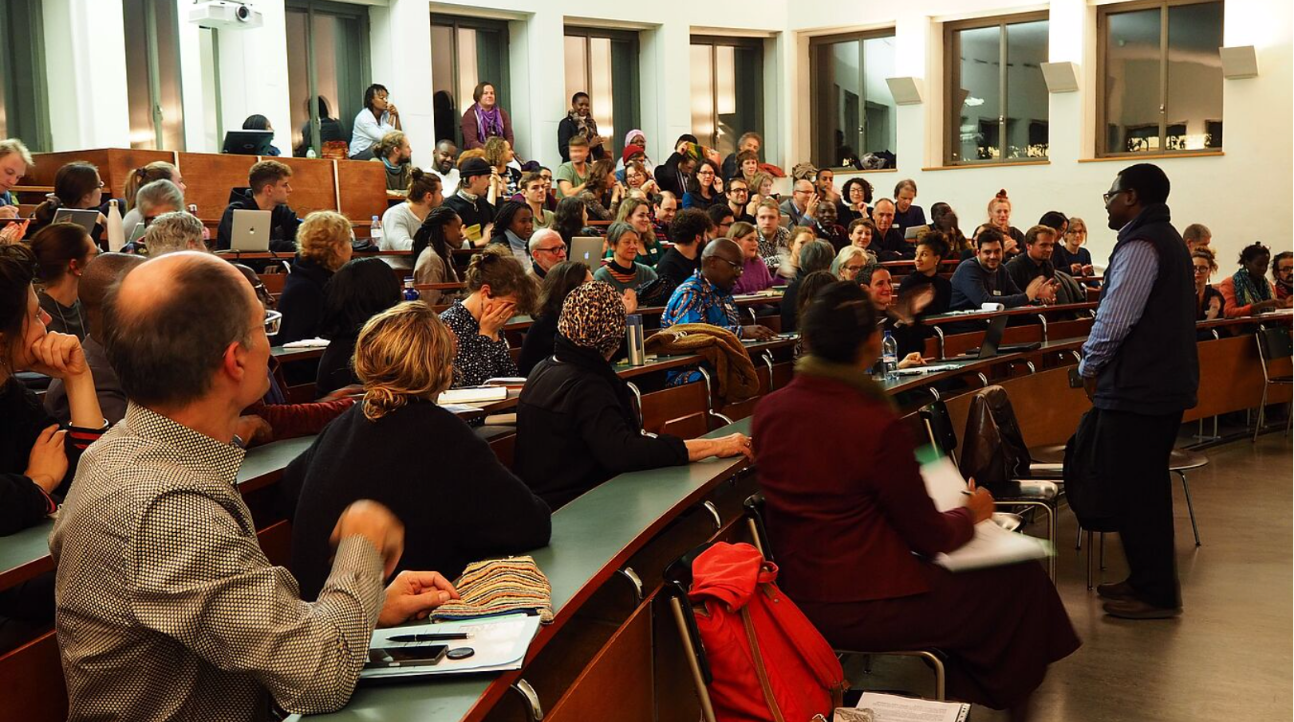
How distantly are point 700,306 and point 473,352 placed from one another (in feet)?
5.51

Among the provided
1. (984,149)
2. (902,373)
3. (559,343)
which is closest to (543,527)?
(559,343)

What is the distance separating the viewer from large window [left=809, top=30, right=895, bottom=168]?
16.2 meters

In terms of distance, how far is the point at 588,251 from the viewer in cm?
774

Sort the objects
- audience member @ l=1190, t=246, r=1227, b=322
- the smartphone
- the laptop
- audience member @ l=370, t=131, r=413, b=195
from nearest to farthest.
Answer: the smartphone < the laptop < audience member @ l=1190, t=246, r=1227, b=322 < audience member @ l=370, t=131, r=413, b=195

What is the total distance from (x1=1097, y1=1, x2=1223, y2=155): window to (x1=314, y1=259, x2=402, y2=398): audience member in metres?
12.2

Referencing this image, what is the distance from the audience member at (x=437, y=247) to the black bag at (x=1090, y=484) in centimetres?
360

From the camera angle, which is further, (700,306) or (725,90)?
(725,90)

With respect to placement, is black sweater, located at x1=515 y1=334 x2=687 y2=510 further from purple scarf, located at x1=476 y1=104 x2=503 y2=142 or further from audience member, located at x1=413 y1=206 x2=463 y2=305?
purple scarf, located at x1=476 y1=104 x2=503 y2=142

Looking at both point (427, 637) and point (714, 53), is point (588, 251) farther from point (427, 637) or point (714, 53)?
point (714, 53)

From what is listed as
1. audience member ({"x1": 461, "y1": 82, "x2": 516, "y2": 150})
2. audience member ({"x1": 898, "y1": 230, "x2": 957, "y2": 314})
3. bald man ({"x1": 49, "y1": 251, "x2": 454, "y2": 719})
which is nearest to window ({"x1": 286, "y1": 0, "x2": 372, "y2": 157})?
audience member ({"x1": 461, "y1": 82, "x2": 516, "y2": 150})

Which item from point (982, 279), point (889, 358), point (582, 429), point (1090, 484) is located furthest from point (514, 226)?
point (582, 429)

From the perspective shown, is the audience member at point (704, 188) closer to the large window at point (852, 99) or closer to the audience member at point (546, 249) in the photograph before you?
the large window at point (852, 99)

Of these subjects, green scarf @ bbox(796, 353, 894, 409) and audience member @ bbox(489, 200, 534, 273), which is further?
audience member @ bbox(489, 200, 534, 273)

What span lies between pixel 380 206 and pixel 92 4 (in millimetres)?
3214
